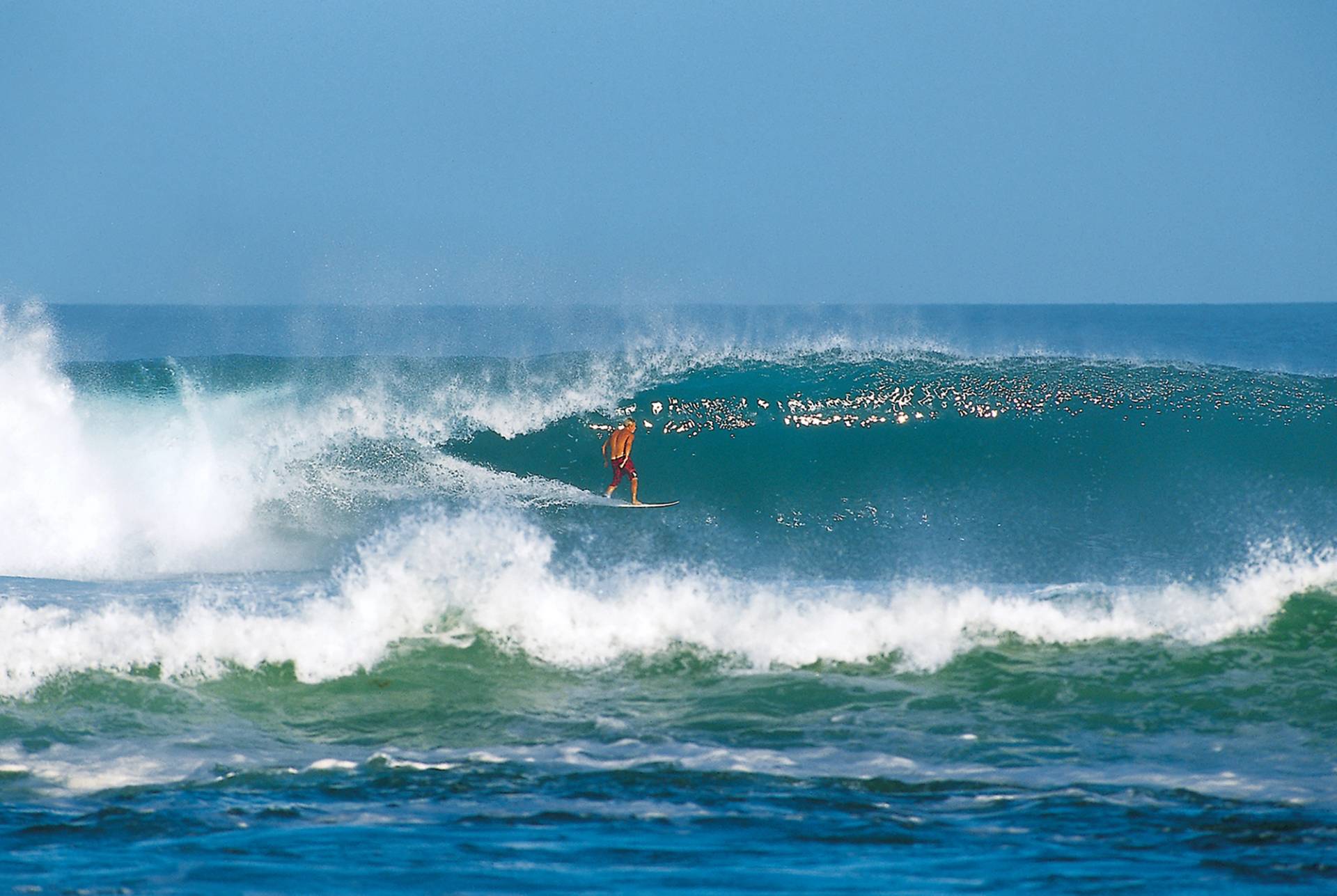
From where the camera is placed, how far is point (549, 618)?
854 centimetres

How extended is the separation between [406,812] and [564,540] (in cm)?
733

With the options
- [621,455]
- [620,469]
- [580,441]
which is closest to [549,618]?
[621,455]

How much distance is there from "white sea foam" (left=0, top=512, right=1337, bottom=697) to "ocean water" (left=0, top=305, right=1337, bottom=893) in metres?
0.03

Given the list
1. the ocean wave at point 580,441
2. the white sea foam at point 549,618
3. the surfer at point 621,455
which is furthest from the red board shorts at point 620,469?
the white sea foam at point 549,618

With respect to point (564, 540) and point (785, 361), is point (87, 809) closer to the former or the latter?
point (564, 540)

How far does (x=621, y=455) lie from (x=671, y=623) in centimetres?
491

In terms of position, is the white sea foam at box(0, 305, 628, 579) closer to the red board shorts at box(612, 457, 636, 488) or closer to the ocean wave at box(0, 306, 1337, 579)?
the ocean wave at box(0, 306, 1337, 579)

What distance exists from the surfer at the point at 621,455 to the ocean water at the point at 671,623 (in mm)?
377

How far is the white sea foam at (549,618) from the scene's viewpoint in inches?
317

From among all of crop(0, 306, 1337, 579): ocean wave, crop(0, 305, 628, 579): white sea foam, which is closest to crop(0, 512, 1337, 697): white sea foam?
crop(0, 306, 1337, 579): ocean wave

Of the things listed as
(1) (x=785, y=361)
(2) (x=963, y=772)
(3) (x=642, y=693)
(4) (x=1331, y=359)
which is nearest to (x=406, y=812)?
(3) (x=642, y=693)

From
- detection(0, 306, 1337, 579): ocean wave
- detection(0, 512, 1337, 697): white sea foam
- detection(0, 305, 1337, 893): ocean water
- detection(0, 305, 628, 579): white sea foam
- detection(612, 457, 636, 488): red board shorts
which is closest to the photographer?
detection(0, 305, 1337, 893): ocean water

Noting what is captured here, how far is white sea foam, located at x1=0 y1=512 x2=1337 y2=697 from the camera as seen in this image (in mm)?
8047

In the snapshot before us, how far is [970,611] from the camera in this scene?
8.70 meters
